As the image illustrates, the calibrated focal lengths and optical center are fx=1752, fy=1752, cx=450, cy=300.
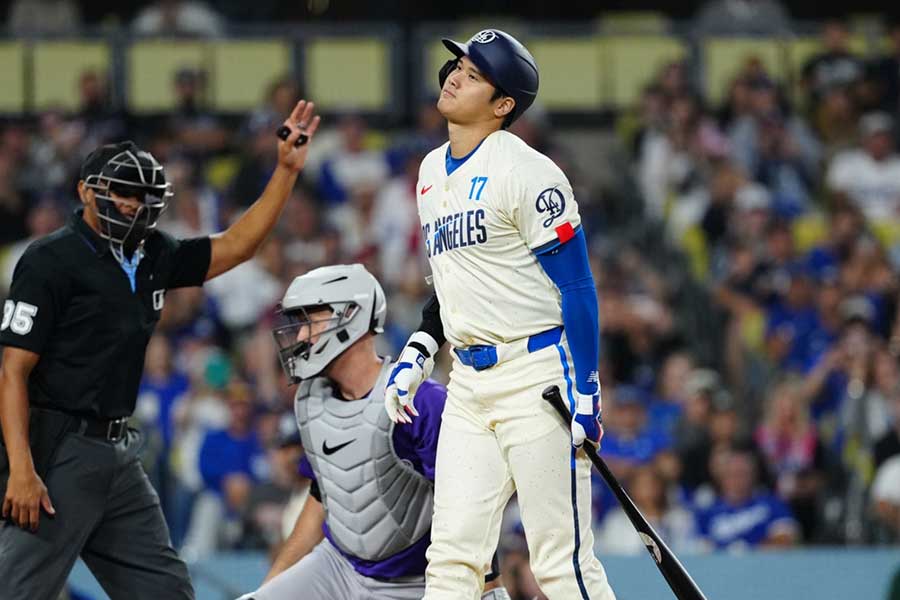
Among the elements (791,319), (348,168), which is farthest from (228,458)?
(791,319)

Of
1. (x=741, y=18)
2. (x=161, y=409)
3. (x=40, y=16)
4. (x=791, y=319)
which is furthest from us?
(x=741, y=18)

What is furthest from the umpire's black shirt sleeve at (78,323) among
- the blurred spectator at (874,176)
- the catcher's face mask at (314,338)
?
the blurred spectator at (874,176)

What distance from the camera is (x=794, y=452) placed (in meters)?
10.9

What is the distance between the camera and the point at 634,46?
50.6 feet

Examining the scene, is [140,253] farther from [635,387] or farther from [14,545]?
[635,387]

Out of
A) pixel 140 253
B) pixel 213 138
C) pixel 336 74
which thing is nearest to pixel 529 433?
pixel 140 253

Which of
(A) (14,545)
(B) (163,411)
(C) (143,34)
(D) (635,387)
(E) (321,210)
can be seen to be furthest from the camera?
(C) (143,34)

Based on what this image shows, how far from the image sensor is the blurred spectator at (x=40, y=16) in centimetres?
1547

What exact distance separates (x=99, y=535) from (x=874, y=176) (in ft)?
31.9

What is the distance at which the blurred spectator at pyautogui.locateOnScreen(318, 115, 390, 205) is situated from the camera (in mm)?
13750

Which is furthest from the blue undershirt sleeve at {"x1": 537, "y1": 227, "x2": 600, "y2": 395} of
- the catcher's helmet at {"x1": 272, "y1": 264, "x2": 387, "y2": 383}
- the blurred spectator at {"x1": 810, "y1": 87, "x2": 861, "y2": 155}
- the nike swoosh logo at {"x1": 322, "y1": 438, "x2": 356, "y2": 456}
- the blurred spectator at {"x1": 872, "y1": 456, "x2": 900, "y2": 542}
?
the blurred spectator at {"x1": 810, "y1": 87, "x2": 861, "y2": 155}

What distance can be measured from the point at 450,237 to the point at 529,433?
0.64 m

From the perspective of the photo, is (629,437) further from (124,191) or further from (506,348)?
(506,348)

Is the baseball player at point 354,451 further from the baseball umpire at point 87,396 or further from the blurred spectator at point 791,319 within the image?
the blurred spectator at point 791,319
